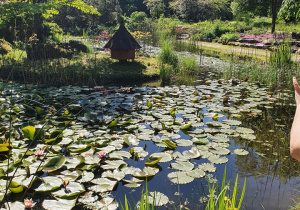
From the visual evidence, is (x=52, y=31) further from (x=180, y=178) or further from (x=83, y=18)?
(x=180, y=178)

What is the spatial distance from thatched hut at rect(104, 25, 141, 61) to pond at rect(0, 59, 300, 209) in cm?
238

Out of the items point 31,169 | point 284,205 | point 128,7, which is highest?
point 128,7

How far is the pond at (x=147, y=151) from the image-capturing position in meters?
2.18

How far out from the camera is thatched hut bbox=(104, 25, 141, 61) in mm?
6723

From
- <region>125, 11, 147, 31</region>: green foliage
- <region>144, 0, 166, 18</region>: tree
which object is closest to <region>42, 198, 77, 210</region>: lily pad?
<region>125, 11, 147, 31</region>: green foliage

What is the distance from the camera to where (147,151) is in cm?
300

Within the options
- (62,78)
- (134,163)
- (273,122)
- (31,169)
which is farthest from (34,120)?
(273,122)

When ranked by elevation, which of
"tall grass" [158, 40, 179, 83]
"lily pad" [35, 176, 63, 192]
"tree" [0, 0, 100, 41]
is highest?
"tree" [0, 0, 100, 41]

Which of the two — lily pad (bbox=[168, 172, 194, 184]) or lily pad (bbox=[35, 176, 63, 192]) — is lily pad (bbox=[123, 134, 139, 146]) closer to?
lily pad (bbox=[168, 172, 194, 184])

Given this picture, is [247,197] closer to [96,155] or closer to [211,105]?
[96,155]

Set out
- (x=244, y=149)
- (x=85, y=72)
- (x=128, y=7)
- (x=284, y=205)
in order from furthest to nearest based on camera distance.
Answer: (x=128, y=7)
(x=85, y=72)
(x=244, y=149)
(x=284, y=205)

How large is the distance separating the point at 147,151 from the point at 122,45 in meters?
4.25

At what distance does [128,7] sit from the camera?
29328mm

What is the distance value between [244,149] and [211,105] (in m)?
1.39
